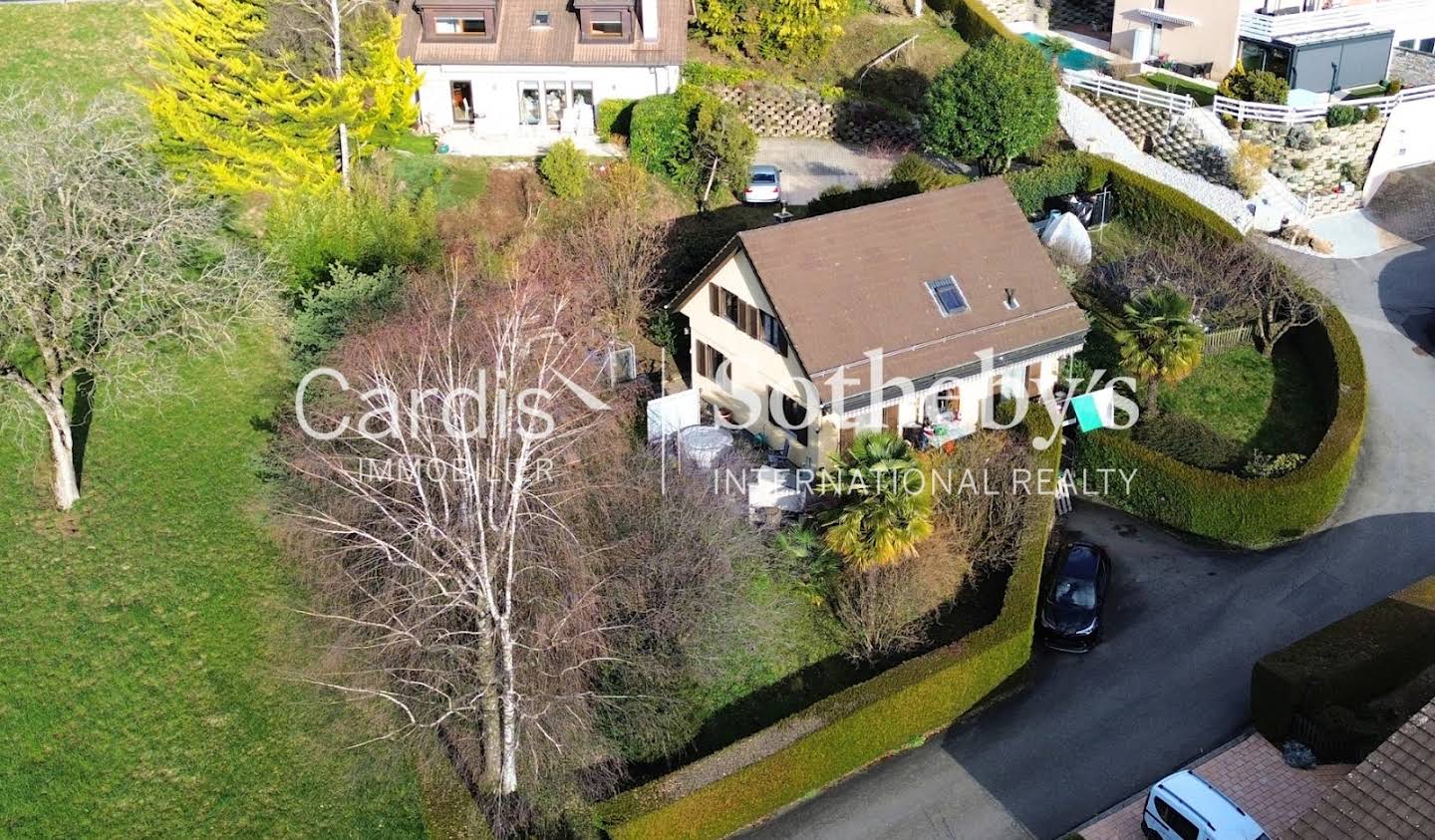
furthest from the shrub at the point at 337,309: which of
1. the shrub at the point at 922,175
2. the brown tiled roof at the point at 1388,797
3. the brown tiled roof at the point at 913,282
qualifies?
the brown tiled roof at the point at 1388,797

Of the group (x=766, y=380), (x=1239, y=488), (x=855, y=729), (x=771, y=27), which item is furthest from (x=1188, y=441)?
(x=771, y=27)

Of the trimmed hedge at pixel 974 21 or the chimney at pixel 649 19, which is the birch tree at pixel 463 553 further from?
the trimmed hedge at pixel 974 21

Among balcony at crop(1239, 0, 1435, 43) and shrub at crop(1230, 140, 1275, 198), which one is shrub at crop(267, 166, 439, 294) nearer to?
shrub at crop(1230, 140, 1275, 198)

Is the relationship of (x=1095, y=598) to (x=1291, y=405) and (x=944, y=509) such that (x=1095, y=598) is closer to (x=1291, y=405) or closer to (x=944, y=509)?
(x=944, y=509)

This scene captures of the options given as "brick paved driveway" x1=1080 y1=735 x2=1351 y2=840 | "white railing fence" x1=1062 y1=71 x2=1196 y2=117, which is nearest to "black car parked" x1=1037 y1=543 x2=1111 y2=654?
"brick paved driveway" x1=1080 y1=735 x2=1351 y2=840

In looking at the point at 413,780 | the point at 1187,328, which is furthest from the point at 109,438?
the point at 1187,328

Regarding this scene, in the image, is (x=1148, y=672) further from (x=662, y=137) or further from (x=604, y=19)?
(x=604, y=19)
